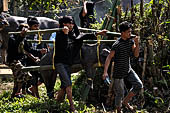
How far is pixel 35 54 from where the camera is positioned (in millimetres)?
6359

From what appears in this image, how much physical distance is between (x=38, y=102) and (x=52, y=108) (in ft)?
1.57

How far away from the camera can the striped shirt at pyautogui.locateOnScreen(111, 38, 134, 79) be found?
191 inches

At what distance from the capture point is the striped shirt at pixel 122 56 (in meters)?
4.84

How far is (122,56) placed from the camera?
488cm

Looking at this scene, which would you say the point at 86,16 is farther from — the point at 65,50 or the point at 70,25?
the point at 65,50

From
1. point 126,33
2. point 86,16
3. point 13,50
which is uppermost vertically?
point 86,16

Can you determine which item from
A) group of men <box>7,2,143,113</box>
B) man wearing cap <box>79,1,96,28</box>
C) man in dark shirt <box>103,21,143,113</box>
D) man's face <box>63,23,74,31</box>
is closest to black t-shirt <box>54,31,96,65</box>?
group of men <box>7,2,143,113</box>

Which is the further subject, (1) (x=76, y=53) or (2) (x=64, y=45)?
(1) (x=76, y=53)

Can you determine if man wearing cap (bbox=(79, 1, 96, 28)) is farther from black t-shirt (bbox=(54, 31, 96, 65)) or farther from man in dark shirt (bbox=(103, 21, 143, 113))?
man in dark shirt (bbox=(103, 21, 143, 113))

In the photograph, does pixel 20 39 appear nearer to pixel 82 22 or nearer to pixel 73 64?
pixel 73 64

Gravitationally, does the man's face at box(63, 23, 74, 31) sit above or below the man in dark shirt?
A: above

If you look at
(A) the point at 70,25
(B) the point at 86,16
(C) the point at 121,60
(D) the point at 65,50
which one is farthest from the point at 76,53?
(B) the point at 86,16

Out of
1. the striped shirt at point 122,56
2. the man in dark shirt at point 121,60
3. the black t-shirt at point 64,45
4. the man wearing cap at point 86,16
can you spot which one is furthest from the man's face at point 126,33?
the man wearing cap at point 86,16

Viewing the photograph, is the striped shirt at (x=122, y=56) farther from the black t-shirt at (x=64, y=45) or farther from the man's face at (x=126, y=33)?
the black t-shirt at (x=64, y=45)
